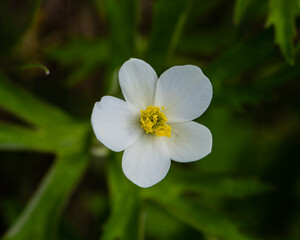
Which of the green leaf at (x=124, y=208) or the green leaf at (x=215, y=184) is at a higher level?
the green leaf at (x=215, y=184)

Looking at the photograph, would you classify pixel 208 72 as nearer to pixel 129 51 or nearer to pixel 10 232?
pixel 129 51

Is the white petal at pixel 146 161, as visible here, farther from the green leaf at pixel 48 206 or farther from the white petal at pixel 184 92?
the green leaf at pixel 48 206

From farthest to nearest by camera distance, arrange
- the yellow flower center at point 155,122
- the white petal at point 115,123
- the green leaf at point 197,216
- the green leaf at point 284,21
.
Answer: the green leaf at point 197,216 < the green leaf at point 284,21 < the yellow flower center at point 155,122 < the white petal at point 115,123

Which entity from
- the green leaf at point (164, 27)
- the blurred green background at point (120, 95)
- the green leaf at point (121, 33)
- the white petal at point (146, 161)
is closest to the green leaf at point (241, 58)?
the blurred green background at point (120, 95)

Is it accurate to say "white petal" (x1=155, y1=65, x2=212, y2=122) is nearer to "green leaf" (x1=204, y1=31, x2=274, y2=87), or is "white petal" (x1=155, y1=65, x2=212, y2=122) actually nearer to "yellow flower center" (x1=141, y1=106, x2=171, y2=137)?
"yellow flower center" (x1=141, y1=106, x2=171, y2=137)

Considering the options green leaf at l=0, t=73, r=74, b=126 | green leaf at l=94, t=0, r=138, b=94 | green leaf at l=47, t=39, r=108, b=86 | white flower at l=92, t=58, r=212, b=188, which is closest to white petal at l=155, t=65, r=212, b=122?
white flower at l=92, t=58, r=212, b=188

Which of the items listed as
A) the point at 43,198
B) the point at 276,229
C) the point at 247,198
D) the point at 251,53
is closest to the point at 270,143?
the point at 247,198

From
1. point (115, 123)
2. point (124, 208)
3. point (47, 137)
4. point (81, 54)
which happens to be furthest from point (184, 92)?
point (81, 54)
